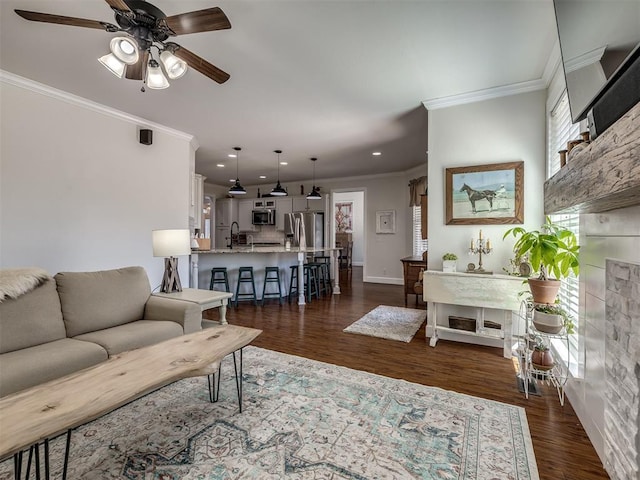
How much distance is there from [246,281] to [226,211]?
15.1 ft

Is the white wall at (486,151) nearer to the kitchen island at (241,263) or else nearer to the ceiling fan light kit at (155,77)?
the kitchen island at (241,263)

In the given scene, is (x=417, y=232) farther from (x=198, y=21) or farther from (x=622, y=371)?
(x=198, y=21)

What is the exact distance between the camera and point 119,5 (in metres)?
1.59

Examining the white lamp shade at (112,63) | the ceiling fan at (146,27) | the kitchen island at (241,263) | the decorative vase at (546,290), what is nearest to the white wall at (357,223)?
the kitchen island at (241,263)

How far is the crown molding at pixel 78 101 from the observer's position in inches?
116

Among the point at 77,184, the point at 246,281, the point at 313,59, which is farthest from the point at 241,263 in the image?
the point at 313,59

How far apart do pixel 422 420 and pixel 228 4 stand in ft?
9.93

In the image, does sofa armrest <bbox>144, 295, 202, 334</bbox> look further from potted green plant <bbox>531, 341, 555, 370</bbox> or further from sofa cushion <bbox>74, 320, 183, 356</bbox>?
potted green plant <bbox>531, 341, 555, 370</bbox>

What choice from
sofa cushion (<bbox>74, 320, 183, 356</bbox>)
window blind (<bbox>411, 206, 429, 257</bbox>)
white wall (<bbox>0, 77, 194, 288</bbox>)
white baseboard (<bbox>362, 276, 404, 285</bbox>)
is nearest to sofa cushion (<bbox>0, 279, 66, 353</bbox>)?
sofa cushion (<bbox>74, 320, 183, 356</bbox>)

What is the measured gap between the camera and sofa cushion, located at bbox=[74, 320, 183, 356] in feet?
7.03

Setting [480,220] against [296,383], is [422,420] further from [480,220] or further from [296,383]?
[480,220]

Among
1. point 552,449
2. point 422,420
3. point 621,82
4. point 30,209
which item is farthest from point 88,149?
point 552,449

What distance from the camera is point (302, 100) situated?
344 centimetres

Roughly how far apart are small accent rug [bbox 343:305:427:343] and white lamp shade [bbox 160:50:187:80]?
10.4ft
